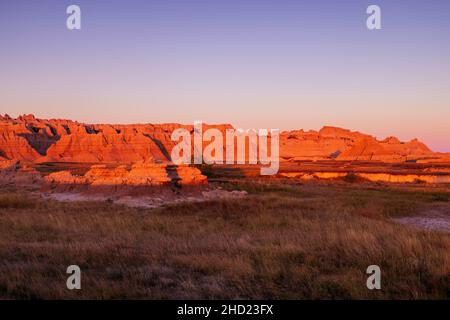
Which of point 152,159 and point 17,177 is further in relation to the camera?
point 17,177

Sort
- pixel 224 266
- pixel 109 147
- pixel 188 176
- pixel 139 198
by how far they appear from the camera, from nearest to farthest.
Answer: pixel 224 266
pixel 139 198
pixel 188 176
pixel 109 147

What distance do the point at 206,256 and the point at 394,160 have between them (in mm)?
97115

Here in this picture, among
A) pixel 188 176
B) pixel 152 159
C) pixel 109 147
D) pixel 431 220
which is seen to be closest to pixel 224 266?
pixel 431 220

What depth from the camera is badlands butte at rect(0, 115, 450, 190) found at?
26.9 metres

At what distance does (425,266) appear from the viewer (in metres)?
5.54

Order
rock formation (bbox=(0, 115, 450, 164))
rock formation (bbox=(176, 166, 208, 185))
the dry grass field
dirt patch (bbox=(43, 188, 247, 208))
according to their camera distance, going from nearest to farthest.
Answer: the dry grass field
dirt patch (bbox=(43, 188, 247, 208))
rock formation (bbox=(176, 166, 208, 185))
rock formation (bbox=(0, 115, 450, 164))

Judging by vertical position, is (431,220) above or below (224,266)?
below

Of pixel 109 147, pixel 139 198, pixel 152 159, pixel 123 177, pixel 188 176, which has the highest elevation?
pixel 152 159

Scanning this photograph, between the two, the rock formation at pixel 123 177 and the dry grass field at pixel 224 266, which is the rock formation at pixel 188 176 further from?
the dry grass field at pixel 224 266

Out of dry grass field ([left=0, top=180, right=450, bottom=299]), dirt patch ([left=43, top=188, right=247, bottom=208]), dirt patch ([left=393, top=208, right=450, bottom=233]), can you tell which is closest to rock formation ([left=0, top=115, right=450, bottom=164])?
dirt patch ([left=43, top=188, right=247, bottom=208])

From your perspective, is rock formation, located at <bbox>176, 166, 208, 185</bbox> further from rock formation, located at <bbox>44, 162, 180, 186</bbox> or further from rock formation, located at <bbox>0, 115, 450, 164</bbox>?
rock formation, located at <bbox>0, 115, 450, 164</bbox>

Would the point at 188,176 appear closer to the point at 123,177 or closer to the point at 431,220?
the point at 123,177

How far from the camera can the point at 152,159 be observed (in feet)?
94.0
